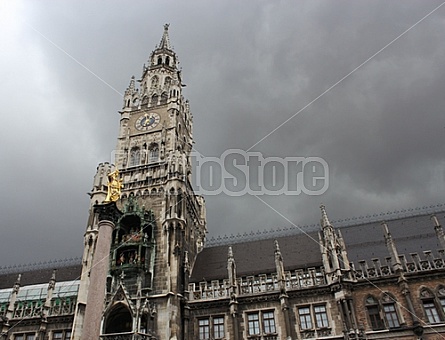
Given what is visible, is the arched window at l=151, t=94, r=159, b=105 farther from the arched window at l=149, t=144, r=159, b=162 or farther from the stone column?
the stone column

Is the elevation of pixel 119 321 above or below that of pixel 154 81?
below

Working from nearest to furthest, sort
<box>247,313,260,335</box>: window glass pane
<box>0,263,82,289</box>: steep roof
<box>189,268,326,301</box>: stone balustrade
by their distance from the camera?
1. <box>247,313,260,335</box>: window glass pane
2. <box>189,268,326,301</box>: stone balustrade
3. <box>0,263,82,289</box>: steep roof

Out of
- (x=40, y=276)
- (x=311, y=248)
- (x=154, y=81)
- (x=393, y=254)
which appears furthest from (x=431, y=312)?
(x=154, y=81)

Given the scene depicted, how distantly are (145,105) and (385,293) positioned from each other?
1242 inches

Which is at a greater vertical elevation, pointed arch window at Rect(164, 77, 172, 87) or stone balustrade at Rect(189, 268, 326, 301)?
pointed arch window at Rect(164, 77, 172, 87)

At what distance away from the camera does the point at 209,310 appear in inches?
1183

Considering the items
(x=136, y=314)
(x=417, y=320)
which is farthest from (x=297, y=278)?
(x=136, y=314)

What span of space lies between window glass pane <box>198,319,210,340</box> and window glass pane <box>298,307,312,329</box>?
703 centimetres

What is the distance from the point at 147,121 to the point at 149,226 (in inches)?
559

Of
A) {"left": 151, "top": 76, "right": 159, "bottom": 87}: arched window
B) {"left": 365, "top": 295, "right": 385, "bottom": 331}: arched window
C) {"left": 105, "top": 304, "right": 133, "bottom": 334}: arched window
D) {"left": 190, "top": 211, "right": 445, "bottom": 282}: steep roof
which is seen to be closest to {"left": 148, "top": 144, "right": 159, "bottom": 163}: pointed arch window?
{"left": 190, "top": 211, "right": 445, "bottom": 282}: steep roof

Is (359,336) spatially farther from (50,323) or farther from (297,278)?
(50,323)

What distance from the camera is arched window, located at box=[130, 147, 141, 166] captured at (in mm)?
39925

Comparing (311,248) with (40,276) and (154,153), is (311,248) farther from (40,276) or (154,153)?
(40,276)

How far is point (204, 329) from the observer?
29438mm
